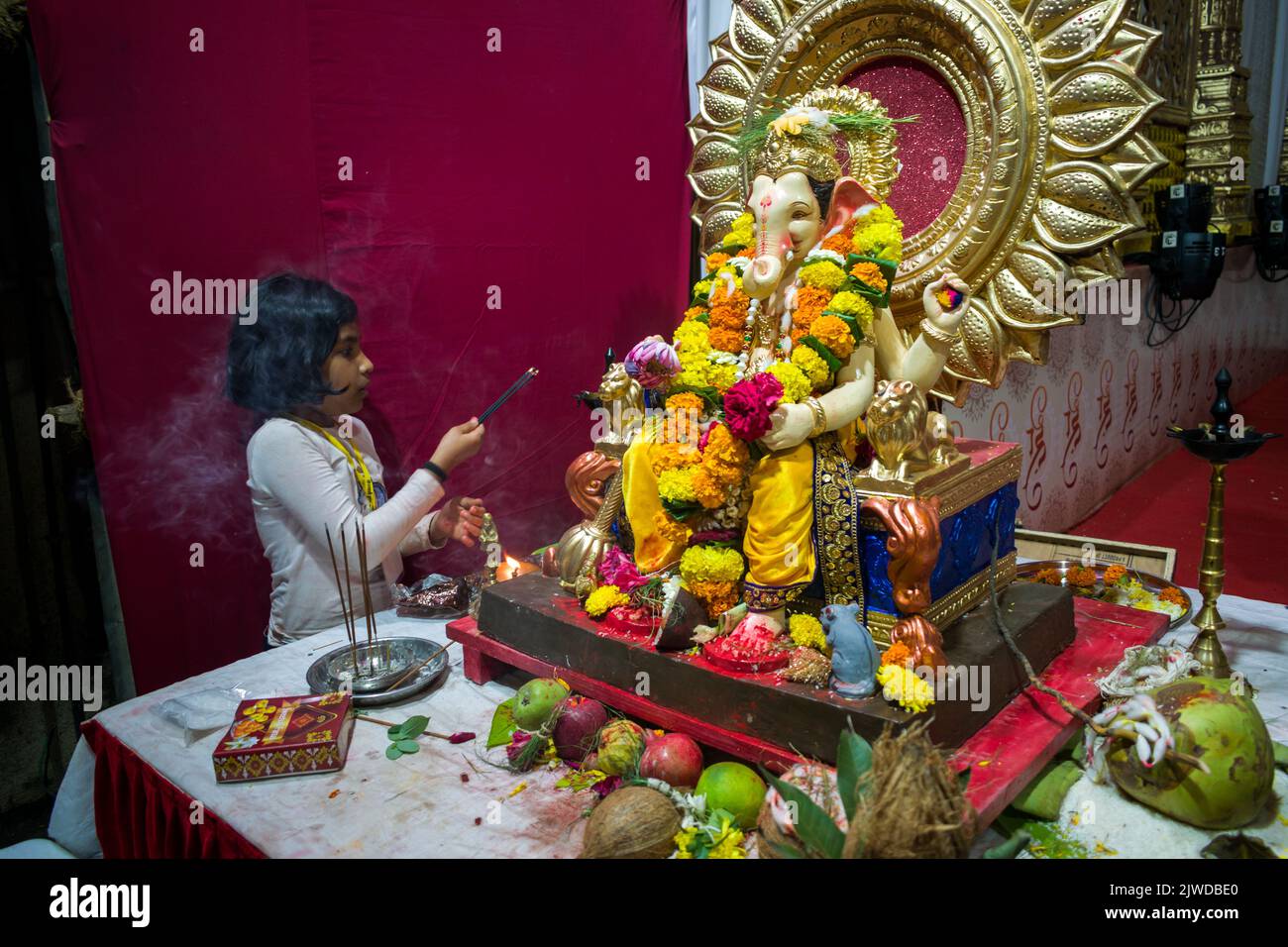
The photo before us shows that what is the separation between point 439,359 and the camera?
11.3 feet

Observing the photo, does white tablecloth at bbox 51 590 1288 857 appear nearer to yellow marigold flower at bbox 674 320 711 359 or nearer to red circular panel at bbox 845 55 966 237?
yellow marigold flower at bbox 674 320 711 359

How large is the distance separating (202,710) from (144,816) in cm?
29

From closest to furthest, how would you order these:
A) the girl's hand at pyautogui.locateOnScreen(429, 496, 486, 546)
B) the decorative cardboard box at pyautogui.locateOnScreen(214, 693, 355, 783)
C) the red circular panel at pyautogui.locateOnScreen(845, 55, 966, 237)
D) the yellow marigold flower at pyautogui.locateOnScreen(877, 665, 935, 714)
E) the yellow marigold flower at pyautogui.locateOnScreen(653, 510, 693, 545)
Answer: the yellow marigold flower at pyautogui.locateOnScreen(877, 665, 935, 714) → the decorative cardboard box at pyautogui.locateOnScreen(214, 693, 355, 783) → the yellow marigold flower at pyautogui.locateOnScreen(653, 510, 693, 545) → the red circular panel at pyautogui.locateOnScreen(845, 55, 966, 237) → the girl's hand at pyautogui.locateOnScreen(429, 496, 486, 546)

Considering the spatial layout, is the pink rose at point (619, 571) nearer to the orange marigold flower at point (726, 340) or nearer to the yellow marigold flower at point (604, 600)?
the yellow marigold flower at point (604, 600)

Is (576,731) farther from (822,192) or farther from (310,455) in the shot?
(822,192)

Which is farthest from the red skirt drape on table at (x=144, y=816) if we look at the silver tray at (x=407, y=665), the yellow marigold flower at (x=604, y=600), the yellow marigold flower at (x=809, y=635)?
the yellow marigold flower at (x=809, y=635)

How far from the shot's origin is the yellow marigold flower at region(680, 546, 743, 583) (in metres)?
2.30

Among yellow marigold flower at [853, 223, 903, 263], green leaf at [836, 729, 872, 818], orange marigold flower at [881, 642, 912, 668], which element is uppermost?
yellow marigold flower at [853, 223, 903, 263]

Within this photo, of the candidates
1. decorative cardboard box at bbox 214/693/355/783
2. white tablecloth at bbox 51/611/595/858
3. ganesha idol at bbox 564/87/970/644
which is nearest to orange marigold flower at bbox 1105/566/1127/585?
ganesha idol at bbox 564/87/970/644

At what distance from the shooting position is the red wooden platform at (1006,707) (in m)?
1.91

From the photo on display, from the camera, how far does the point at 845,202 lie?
252 cm

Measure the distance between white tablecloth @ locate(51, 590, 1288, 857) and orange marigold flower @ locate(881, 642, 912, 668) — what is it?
0.50 metres

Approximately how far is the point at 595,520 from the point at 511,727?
2.26 ft

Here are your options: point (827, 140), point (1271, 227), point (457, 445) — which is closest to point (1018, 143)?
point (827, 140)
